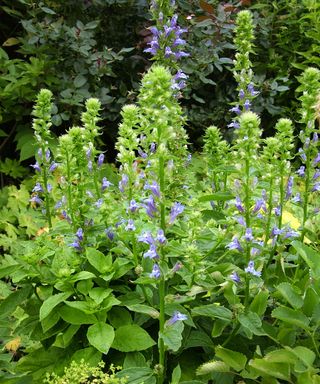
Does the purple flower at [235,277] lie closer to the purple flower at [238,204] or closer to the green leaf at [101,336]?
the purple flower at [238,204]

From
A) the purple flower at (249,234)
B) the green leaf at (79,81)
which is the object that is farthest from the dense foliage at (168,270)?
the green leaf at (79,81)

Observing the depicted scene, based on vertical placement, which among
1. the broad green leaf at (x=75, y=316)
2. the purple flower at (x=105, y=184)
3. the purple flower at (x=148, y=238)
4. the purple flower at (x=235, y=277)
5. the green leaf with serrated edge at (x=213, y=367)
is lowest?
the green leaf with serrated edge at (x=213, y=367)

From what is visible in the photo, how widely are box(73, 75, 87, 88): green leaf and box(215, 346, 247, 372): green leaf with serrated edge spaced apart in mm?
3039

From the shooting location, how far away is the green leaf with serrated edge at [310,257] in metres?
2.10

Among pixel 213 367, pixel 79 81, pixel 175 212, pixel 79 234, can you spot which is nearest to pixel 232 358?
pixel 213 367

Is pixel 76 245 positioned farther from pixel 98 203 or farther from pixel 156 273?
pixel 156 273

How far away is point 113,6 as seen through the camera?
5062 mm

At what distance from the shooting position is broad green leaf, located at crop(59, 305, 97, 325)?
7.04ft

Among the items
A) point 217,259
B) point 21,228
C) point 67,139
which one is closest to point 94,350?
point 217,259

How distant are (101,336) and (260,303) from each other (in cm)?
56

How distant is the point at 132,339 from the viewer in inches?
83.3

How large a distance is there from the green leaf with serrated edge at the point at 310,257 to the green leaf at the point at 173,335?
49 cm

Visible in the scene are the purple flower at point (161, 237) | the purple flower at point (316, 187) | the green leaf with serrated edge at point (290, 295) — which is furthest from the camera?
the purple flower at point (316, 187)

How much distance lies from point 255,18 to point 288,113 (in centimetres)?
87
